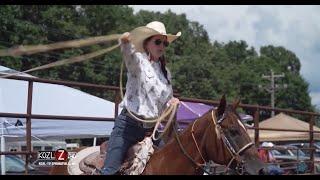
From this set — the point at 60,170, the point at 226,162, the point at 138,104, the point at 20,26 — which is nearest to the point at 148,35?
the point at 138,104

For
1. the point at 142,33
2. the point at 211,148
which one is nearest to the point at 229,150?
the point at 211,148

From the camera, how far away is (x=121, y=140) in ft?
15.9

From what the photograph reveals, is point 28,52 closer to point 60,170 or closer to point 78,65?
point 60,170

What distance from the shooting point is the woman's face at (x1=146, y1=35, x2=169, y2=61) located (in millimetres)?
4887

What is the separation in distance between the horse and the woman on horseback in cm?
27

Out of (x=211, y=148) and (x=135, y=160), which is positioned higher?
(x=211, y=148)

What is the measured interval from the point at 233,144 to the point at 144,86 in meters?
0.88

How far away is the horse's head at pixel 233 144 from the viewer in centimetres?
457

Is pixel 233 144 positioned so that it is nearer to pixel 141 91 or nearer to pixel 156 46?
pixel 141 91

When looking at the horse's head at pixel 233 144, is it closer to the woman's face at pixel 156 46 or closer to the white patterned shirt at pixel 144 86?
the white patterned shirt at pixel 144 86

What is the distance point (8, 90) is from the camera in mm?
8625

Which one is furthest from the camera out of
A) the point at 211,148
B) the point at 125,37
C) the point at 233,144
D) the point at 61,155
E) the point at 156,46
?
the point at 61,155

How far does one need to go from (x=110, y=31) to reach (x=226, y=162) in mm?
47133

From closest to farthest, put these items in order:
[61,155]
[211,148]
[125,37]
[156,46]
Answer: [125,37] < [211,148] < [156,46] < [61,155]
